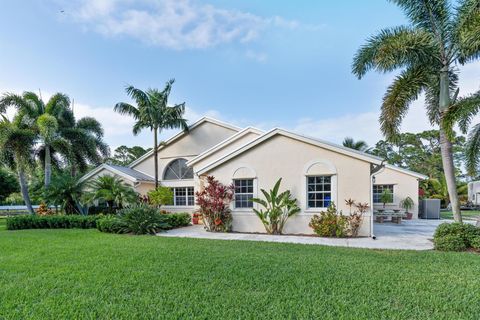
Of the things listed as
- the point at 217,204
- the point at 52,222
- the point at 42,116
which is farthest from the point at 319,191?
the point at 42,116

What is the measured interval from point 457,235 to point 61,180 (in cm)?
2036

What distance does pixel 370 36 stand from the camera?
1098cm

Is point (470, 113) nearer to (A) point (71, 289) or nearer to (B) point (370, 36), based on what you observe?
(B) point (370, 36)

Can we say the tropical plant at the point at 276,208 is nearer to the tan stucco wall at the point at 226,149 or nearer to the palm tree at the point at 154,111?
the tan stucco wall at the point at 226,149

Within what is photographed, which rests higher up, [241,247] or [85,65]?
[85,65]

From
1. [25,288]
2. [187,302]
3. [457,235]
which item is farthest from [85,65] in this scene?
[457,235]

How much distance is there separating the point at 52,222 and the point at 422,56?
2025cm

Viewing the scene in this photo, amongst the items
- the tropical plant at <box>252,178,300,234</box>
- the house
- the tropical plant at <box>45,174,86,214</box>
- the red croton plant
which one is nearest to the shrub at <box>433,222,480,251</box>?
the house

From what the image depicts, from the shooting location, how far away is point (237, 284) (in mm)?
5445

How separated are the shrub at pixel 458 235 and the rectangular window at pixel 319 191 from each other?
415 cm

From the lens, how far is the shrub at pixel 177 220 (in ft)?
49.0

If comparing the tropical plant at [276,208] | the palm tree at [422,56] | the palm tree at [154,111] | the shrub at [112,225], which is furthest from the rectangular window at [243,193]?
the palm tree at [154,111]

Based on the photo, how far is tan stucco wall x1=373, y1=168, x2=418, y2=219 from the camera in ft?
65.1

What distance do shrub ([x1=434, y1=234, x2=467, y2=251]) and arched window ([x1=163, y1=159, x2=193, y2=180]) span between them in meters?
16.2
